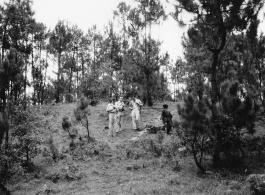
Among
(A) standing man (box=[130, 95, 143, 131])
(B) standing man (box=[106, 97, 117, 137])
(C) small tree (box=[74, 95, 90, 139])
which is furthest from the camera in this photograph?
(A) standing man (box=[130, 95, 143, 131])

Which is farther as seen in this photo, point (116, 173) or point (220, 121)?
point (116, 173)

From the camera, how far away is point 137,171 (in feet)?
33.6

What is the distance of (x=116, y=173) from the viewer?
1016 cm

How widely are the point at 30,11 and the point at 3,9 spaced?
9.40 feet

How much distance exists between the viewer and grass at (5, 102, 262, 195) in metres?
8.30

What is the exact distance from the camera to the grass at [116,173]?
830 cm

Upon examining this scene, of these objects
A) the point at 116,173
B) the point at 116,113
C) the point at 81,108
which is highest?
the point at 81,108

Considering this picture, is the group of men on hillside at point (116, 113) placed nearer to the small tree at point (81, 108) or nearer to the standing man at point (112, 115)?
the standing man at point (112, 115)

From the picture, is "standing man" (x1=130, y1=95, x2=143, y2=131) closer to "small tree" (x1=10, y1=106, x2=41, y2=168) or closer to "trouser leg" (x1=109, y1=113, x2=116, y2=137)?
"trouser leg" (x1=109, y1=113, x2=116, y2=137)

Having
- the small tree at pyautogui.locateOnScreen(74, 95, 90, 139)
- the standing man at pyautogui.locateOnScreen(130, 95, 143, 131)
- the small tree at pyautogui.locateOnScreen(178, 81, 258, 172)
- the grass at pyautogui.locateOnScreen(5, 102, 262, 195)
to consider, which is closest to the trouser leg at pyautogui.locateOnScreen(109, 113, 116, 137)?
the grass at pyautogui.locateOnScreen(5, 102, 262, 195)

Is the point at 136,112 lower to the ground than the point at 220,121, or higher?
higher

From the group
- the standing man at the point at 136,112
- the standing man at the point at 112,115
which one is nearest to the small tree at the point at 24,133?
the standing man at the point at 112,115

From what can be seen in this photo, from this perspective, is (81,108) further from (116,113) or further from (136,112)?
(136,112)

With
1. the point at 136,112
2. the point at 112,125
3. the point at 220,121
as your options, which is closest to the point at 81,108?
the point at 112,125
